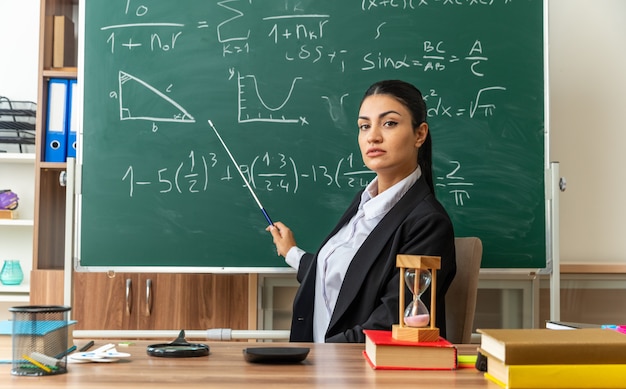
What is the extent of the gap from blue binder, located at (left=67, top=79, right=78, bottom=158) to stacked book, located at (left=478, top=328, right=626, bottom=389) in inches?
95.1

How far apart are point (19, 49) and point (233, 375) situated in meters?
2.78

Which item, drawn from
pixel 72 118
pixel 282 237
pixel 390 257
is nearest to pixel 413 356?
pixel 390 257

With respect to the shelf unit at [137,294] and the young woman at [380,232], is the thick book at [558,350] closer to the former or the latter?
the young woman at [380,232]

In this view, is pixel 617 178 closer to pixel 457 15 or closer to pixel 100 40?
pixel 457 15

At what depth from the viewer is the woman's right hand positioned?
9.28 ft

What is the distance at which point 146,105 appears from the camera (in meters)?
2.99

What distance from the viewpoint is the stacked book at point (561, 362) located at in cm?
115

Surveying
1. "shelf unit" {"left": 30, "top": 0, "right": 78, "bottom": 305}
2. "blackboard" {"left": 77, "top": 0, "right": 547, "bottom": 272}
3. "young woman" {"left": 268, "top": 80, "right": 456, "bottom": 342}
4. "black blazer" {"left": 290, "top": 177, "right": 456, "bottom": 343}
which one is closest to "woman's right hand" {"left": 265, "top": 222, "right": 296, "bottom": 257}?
"blackboard" {"left": 77, "top": 0, "right": 547, "bottom": 272}

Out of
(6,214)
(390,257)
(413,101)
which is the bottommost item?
(390,257)

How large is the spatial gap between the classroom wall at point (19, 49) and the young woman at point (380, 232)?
1.83 metres

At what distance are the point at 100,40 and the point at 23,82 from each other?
2.51ft

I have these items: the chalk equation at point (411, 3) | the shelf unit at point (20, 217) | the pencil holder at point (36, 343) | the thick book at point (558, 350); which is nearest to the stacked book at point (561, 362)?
the thick book at point (558, 350)

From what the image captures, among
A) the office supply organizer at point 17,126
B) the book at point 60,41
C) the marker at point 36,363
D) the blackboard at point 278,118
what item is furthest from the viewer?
the office supply organizer at point 17,126

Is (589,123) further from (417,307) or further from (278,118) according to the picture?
(417,307)
